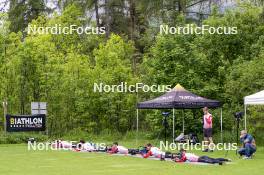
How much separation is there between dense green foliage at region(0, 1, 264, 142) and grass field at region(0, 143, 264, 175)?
987 centimetres

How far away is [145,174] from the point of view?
519 inches

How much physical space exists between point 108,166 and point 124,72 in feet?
55.9

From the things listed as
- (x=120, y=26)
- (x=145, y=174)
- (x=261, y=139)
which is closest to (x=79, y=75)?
(x=120, y=26)

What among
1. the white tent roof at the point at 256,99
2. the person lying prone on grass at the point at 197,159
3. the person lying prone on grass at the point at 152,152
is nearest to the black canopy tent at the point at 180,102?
the white tent roof at the point at 256,99

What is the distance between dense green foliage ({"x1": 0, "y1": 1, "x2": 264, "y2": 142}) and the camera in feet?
93.5

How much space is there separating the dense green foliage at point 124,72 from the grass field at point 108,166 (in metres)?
9.87

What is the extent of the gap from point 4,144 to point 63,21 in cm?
1779

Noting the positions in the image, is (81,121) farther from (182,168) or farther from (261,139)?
(182,168)

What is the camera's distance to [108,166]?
15188mm

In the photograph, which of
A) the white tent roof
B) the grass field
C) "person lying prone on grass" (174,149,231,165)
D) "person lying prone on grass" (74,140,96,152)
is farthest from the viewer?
"person lying prone on grass" (74,140,96,152)

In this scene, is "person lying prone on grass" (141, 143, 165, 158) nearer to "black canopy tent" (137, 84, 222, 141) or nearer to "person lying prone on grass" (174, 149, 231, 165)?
"person lying prone on grass" (174, 149, 231, 165)

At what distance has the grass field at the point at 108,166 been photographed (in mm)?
13617

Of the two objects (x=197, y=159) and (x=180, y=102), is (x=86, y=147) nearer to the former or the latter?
(x=180, y=102)

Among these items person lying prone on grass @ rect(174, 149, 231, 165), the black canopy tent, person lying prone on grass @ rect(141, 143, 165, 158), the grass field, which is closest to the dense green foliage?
the black canopy tent
